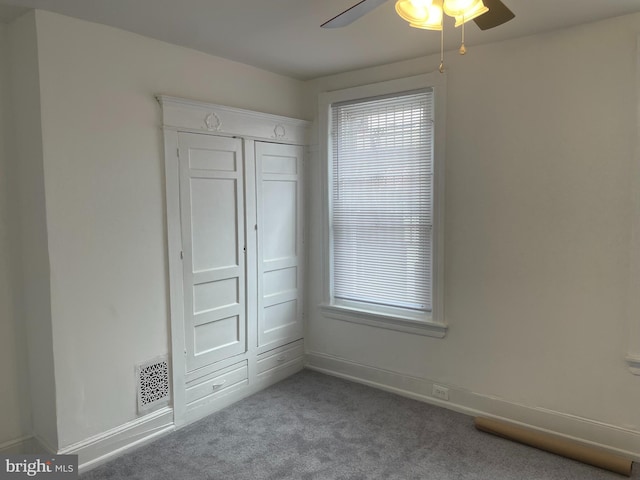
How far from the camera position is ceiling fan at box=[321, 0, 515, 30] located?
1.72m

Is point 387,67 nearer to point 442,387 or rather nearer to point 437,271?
point 437,271

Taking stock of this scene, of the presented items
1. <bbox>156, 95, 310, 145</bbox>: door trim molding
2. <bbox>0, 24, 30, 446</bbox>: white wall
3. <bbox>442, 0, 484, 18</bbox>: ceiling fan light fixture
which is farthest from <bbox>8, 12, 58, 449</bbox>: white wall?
<bbox>442, 0, 484, 18</bbox>: ceiling fan light fixture

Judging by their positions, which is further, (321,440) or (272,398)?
(272,398)

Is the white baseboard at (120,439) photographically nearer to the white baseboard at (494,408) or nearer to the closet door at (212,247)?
the closet door at (212,247)

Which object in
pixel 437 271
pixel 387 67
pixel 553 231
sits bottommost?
pixel 437 271

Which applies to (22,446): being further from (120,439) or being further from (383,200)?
(383,200)

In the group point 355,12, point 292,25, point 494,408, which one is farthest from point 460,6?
point 494,408

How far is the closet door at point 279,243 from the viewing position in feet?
12.2

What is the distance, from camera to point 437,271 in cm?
337

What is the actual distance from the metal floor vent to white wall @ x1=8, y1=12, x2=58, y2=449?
51 cm

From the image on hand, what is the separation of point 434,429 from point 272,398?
128 centimetres

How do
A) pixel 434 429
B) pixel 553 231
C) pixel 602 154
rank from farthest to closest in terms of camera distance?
pixel 434 429
pixel 553 231
pixel 602 154

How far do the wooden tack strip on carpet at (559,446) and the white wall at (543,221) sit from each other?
0.20 metres

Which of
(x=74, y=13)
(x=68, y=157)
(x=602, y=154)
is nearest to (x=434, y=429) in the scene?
(x=602, y=154)
